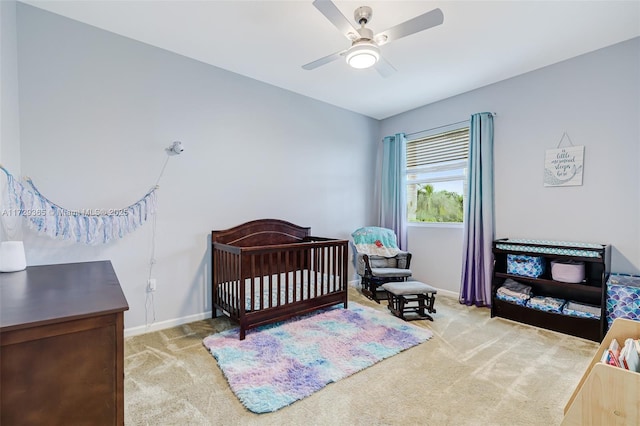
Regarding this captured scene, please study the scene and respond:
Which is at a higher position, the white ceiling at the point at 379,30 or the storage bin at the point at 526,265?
the white ceiling at the point at 379,30

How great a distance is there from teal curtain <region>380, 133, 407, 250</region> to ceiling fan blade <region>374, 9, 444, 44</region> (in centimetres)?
250

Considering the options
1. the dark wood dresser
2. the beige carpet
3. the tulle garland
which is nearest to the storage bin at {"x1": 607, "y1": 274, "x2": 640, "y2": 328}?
the beige carpet

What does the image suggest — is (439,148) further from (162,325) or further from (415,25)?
(162,325)

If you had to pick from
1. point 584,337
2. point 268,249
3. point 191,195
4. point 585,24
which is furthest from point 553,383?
point 191,195

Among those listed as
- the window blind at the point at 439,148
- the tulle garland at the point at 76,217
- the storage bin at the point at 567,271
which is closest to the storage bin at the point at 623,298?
the storage bin at the point at 567,271

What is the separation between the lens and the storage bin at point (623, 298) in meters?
2.31

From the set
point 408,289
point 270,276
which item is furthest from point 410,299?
point 270,276

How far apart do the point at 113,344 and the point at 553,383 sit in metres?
2.55

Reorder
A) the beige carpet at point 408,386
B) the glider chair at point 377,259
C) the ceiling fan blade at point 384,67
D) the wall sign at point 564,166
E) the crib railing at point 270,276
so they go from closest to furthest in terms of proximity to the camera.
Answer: the beige carpet at point 408,386 → the ceiling fan blade at point 384,67 → the crib railing at point 270,276 → the wall sign at point 564,166 → the glider chair at point 377,259

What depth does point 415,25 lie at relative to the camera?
1.84 metres

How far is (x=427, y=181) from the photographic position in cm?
425

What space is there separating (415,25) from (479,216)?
2.45 meters

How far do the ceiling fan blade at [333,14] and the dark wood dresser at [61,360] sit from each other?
1.80m

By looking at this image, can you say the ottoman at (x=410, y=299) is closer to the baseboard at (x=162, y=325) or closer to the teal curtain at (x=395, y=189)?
the teal curtain at (x=395, y=189)
